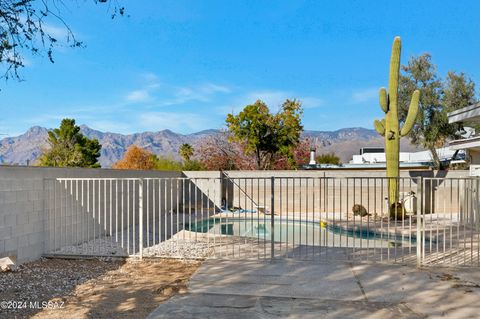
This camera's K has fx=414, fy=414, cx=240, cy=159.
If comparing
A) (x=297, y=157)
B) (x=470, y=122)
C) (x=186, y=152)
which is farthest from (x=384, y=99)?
(x=186, y=152)

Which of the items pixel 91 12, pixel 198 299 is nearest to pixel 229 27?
pixel 91 12

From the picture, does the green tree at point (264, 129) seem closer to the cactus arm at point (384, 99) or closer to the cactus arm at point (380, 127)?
the cactus arm at point (380, 127)

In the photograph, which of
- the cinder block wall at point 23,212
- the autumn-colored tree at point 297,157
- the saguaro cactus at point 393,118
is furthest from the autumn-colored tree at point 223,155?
the cinder block wall at point 23,212

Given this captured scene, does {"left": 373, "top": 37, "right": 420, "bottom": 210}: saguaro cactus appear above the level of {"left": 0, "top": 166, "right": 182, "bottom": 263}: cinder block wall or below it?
above

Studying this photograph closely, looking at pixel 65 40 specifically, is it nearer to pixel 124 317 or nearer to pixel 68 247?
pixel 124 317

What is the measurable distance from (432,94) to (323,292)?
2283 cm

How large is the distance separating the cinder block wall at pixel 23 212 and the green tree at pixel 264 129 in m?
18.4

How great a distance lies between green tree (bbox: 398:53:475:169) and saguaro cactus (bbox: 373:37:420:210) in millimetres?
9157

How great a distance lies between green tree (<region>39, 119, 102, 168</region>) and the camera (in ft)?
116

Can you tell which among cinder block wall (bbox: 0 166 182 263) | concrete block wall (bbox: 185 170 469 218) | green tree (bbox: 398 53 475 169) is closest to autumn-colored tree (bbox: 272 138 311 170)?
green tree (bbox: 398 53 475 169)

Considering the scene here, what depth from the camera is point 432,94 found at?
25266 mm

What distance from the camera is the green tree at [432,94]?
25094 millimetres

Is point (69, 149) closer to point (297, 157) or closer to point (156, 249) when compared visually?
point (297, 157)

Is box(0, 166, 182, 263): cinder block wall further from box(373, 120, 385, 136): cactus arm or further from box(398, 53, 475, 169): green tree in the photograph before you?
box(398, 53, 475, 169): green tree
